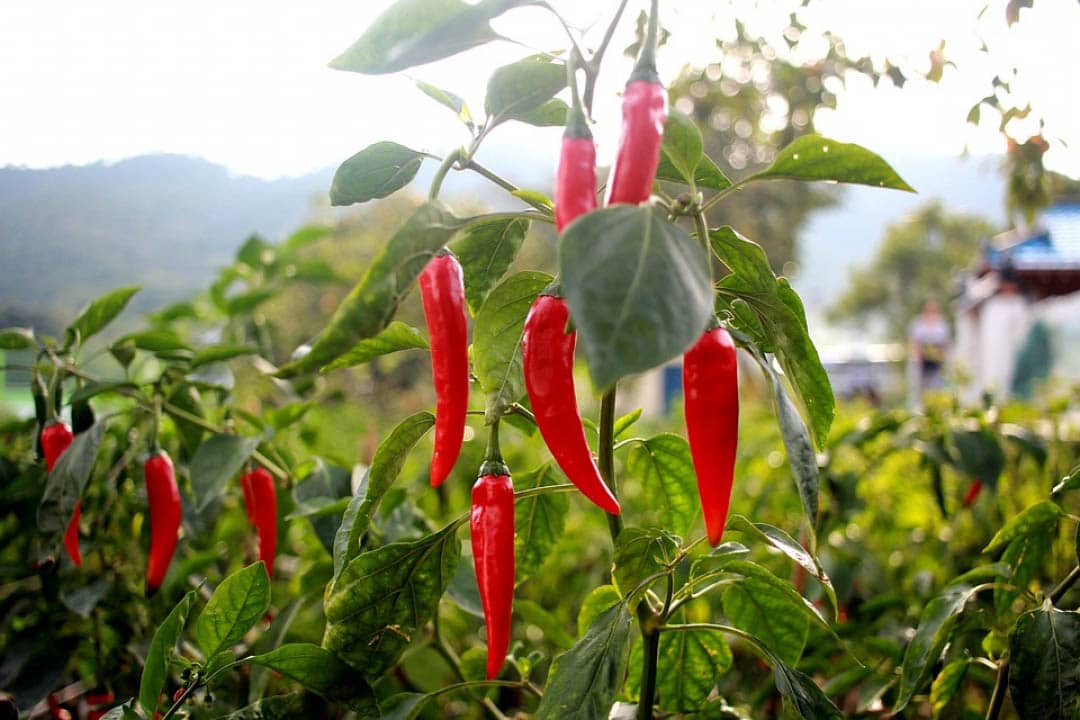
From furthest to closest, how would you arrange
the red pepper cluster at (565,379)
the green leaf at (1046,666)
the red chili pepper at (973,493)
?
the red chili pepper at (973,493)
the green leaf at (1046,666)
the red pepper cluster at (565,379)

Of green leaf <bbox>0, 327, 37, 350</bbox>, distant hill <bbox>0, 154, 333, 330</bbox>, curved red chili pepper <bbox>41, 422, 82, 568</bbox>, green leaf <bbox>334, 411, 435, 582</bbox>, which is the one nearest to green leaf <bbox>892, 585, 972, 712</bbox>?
Answer: green leaf <bbox>334, 411, 435, 582</bbox>

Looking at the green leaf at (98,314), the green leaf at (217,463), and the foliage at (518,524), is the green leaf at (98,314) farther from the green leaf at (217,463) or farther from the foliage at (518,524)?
the green leaf at (217,463)

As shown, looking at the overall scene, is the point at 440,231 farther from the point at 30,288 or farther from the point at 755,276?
the point at 30,288

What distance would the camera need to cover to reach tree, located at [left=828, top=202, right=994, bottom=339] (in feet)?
102

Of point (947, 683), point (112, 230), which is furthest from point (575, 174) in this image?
point (112, 230)

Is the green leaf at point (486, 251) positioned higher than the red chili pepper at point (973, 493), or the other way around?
the green leaf at point (486, 251)

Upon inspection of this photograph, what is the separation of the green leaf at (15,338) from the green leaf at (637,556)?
0.86 meters

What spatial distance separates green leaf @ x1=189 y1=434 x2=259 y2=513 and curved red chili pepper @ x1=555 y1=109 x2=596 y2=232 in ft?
1.88

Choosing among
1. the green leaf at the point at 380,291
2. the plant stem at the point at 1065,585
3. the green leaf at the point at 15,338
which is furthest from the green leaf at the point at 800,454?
the green leaf at the point at 15,338

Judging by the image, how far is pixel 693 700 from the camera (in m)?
0.83

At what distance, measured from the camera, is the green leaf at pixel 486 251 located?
0.70 metres

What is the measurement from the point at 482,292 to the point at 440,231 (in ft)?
0.77

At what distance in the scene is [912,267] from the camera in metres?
33.7

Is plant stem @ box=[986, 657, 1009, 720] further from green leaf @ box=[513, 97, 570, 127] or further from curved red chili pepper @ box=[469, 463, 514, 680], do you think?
green leaf @ box=[513, 97, 570, 127]
